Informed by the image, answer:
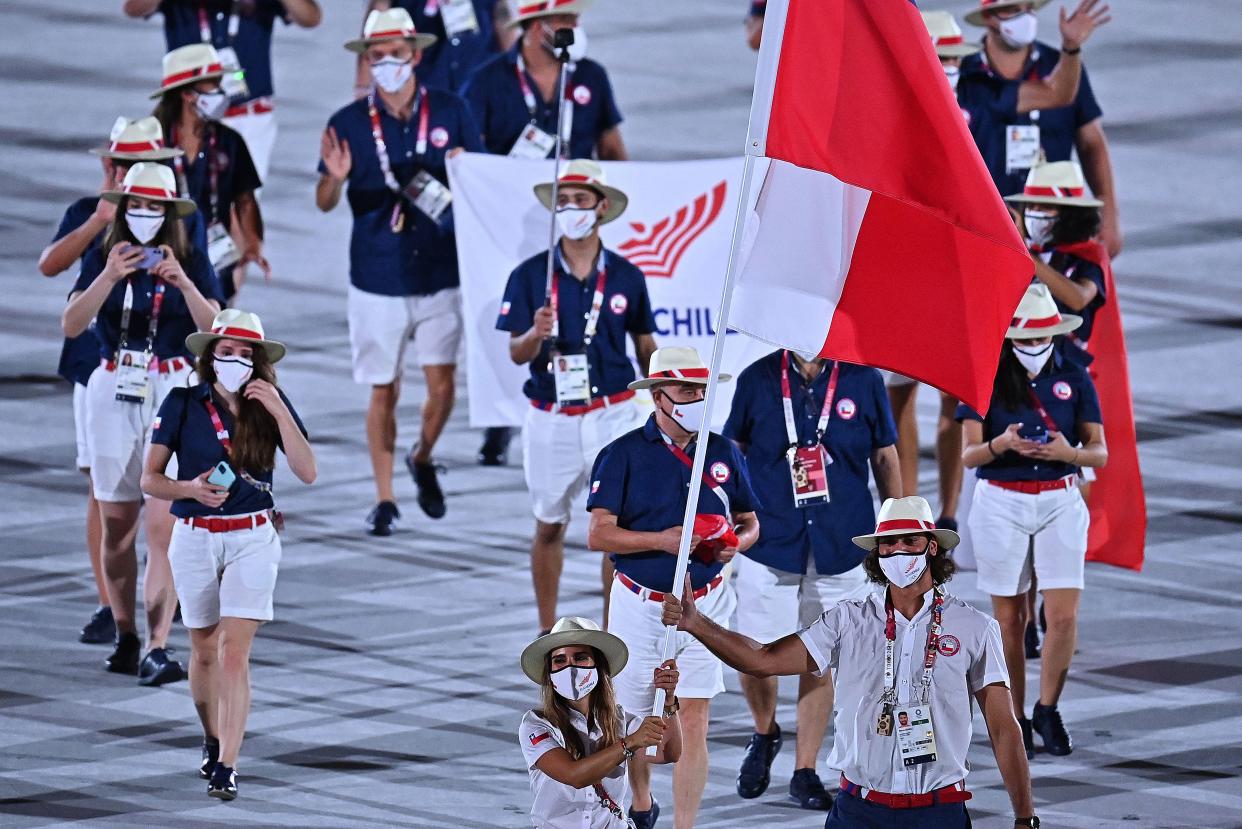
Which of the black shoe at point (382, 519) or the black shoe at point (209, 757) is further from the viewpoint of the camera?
the black shoe at point (382, 519)

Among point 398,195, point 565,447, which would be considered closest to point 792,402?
point 565,447

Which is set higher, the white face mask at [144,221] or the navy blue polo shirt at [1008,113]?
the navy blue polo shirt at [1008,113]

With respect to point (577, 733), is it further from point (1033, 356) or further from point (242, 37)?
point (242, 37)

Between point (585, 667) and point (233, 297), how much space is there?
5.97 meters

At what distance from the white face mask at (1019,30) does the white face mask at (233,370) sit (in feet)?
16.2

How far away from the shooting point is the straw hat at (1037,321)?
32.9 ft

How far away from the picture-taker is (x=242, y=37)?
14.1 m

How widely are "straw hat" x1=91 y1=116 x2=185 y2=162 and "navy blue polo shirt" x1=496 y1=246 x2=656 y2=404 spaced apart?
1.85 m

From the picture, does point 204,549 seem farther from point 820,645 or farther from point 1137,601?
point 1137,601

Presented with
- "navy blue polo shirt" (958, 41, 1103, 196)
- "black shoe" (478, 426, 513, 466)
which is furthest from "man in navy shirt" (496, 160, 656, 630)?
"black shoe" (478, 426, 513, 466)

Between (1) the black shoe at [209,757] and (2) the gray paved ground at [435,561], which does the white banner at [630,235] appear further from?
(1) the black shoe at [209,757]

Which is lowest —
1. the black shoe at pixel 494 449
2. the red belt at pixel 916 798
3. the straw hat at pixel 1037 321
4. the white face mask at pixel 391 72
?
the black shoe at pixel 494 449

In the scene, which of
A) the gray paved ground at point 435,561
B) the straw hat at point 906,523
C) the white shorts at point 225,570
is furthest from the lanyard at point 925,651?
the white shorts at point 225,570

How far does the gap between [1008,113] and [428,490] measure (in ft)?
12.1
